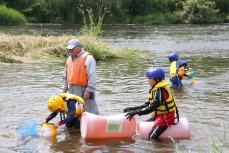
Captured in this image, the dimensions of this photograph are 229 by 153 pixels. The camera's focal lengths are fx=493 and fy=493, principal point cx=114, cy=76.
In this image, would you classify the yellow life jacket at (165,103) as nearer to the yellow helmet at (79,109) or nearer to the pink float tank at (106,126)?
the pink float tank at (106,126)

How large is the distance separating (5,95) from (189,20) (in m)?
48.2

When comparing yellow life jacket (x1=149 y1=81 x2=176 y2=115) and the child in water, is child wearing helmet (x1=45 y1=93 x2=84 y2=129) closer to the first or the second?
yellow life jacket (x1=149 y1=81 x2=176 y2=115)

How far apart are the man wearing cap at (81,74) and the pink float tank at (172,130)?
102 cm

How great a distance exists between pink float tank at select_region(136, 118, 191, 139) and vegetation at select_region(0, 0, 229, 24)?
48514 millimetres

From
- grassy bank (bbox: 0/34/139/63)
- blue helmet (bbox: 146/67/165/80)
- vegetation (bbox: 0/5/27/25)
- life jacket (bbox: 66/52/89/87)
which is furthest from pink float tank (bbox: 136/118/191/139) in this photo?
vegetation (bbox: 0/5/27/25)

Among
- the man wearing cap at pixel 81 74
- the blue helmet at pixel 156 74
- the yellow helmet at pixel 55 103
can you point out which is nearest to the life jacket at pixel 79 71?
the man wearing cap at pixel 81 74

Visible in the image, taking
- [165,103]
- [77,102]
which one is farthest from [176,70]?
[77,102]

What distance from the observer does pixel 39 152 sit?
7785mm

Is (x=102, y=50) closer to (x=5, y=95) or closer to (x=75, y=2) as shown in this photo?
(x=5, y=95)

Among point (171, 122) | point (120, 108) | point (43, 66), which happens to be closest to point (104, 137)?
point (171, 122)

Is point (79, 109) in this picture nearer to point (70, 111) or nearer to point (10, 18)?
point (70, 111)

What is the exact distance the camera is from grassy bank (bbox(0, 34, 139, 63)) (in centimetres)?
1942

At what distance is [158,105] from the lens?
8.14m

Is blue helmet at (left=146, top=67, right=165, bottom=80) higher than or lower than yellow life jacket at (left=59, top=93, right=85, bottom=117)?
higher
